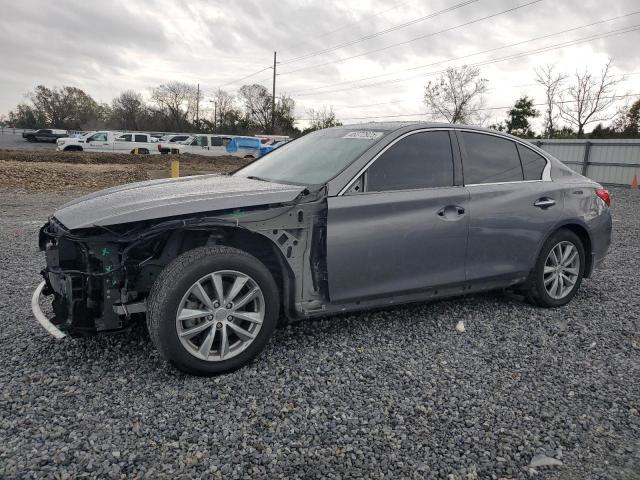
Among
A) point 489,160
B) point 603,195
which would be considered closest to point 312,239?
point 489,160

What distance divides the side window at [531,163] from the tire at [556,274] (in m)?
0.56

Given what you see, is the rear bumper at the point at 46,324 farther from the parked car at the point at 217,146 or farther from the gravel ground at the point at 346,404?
the parked car at the point at 217,146

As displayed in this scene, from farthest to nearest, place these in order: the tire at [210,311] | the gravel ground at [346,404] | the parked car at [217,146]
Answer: the parked car at [217,146] → the tire at [210,311] → the gravel ground at [346,404]

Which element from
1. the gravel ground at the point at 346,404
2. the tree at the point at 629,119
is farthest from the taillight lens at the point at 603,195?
the tree at the point at 629,119

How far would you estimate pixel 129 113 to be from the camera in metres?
74.6

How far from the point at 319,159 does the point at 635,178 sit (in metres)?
19.7

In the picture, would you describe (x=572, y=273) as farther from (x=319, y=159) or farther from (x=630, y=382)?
(x=319, y=159)

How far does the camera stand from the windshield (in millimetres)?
3744

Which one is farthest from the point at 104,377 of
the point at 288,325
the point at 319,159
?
the point at 319,159

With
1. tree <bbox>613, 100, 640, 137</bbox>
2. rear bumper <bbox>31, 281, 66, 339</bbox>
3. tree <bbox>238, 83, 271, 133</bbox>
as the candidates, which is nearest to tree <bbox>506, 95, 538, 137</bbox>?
tree <bbox>613, 100, 640, 137</bbox>

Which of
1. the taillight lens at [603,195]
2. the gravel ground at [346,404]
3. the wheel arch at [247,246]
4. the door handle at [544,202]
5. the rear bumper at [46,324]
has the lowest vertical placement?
the gravel ground at [346,404]

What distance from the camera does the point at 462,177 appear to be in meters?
4.10

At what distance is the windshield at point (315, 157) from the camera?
12.3 feet

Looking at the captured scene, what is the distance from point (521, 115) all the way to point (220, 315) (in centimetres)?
5802
